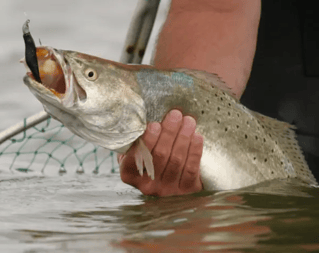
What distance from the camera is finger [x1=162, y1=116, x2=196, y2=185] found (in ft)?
7.64

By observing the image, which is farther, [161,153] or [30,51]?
[161,153]

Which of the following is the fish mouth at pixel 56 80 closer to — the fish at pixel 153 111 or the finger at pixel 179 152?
the fish at pixel 153 111

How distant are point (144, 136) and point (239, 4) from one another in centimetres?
146

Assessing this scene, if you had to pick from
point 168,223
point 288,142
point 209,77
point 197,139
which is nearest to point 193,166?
point 197,139

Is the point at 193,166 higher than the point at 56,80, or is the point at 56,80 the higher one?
the point at 56,80

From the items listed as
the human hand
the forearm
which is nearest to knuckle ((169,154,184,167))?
the human hand

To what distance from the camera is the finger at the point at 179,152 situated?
2.33 metres

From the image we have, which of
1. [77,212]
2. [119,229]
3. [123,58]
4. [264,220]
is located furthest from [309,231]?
[123,58]

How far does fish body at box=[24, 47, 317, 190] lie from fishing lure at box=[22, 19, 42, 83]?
60mm

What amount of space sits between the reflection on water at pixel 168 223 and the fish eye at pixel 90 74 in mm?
542

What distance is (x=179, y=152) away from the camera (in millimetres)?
2406

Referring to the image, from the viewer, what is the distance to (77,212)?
192 centimetres

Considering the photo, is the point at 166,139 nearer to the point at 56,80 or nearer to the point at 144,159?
the point at 144,159

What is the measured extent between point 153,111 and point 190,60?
2.83 feet
